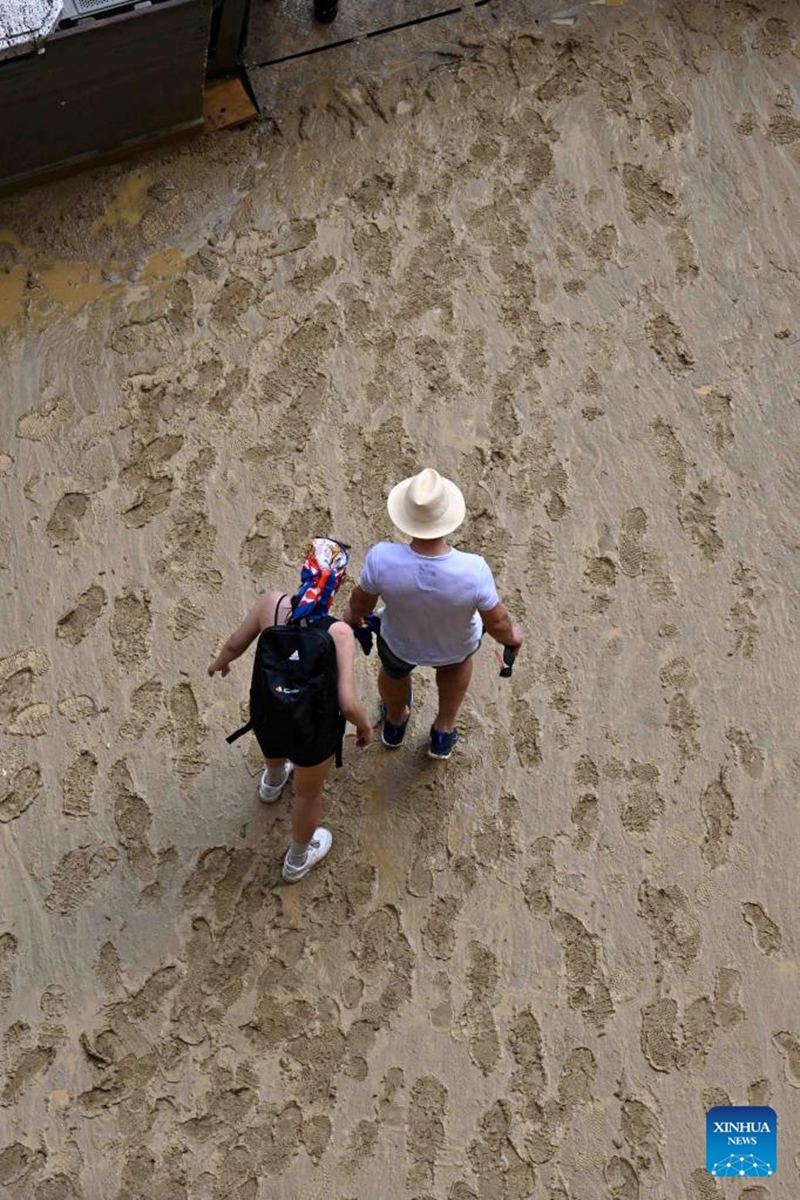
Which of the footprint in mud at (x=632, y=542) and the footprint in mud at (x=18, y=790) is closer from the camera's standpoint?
the footprint in mud at (x=18, y=790)

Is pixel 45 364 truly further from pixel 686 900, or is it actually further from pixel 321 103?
pixel 686 900

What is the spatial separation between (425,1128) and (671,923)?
985mm

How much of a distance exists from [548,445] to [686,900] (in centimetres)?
166

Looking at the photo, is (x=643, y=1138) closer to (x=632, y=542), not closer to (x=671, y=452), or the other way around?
(x=632, y=542)

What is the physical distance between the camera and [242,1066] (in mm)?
4207

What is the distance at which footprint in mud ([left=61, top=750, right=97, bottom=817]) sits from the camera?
4465 mm

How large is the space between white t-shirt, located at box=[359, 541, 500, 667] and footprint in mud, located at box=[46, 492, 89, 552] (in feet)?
4.56

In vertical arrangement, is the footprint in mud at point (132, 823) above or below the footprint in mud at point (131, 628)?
below

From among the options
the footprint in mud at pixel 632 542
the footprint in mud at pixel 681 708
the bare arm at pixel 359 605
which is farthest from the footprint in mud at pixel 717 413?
the bare arm at pixel 359 605

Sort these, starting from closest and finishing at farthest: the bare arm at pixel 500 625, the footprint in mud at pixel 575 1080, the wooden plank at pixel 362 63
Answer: the bare arm at pixel 500 625
the footprint in mud at pixel 575 1080
the wooden plank at pixel 362 63

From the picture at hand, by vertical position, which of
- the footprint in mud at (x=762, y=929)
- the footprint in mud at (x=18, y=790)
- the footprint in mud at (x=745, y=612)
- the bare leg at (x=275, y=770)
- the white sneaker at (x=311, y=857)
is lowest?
the footprint in mud at (x=762, y=929)

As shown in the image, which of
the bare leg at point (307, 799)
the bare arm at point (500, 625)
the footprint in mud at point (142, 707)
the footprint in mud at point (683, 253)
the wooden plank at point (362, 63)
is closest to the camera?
the bare arm at point (500, 625)

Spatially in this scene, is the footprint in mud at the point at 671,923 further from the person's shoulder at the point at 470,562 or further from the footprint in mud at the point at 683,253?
the footprint in mud at the point at 683,253

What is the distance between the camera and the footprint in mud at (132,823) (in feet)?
14.5
